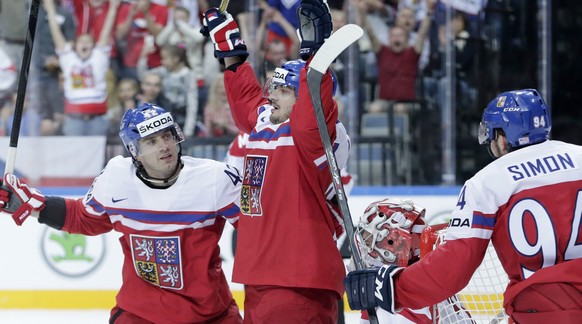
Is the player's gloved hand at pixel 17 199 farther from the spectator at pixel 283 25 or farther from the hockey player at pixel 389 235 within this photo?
the spectator at pixel 283 25

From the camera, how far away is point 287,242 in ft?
9.55

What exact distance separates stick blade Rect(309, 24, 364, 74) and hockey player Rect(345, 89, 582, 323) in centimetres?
54

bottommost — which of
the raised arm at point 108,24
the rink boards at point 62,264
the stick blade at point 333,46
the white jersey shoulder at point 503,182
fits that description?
the rink boards at point 62,264

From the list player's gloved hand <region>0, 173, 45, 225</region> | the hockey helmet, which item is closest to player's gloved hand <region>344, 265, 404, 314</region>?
the hockey helmet

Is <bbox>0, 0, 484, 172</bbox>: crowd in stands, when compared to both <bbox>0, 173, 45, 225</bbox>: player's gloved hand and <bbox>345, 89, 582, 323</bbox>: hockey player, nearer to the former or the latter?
<bbox>0, 173, 45, 225</bbox>: player's gloved hand

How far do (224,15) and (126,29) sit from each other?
12.2 feet

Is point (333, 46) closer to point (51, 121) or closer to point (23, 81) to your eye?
point (23, 81)

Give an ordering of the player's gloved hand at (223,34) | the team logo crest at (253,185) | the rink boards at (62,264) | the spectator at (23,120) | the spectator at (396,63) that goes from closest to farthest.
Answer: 1. the team logo crest at (253,185)
2. the player's gloved hand at (223,34)
3. the rink boards at (62,264)
4. the spectator at (23,120)
5. the spectator at (396,63)

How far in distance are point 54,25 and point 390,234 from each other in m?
4.52

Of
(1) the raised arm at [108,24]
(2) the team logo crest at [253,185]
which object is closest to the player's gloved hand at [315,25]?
(2) the team logo crest at [253,185]

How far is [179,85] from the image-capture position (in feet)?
22.2

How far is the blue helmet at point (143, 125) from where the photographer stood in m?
3.25

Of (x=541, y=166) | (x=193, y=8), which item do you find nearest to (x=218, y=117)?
(x=193, y=8)

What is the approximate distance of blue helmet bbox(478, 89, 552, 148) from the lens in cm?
254
